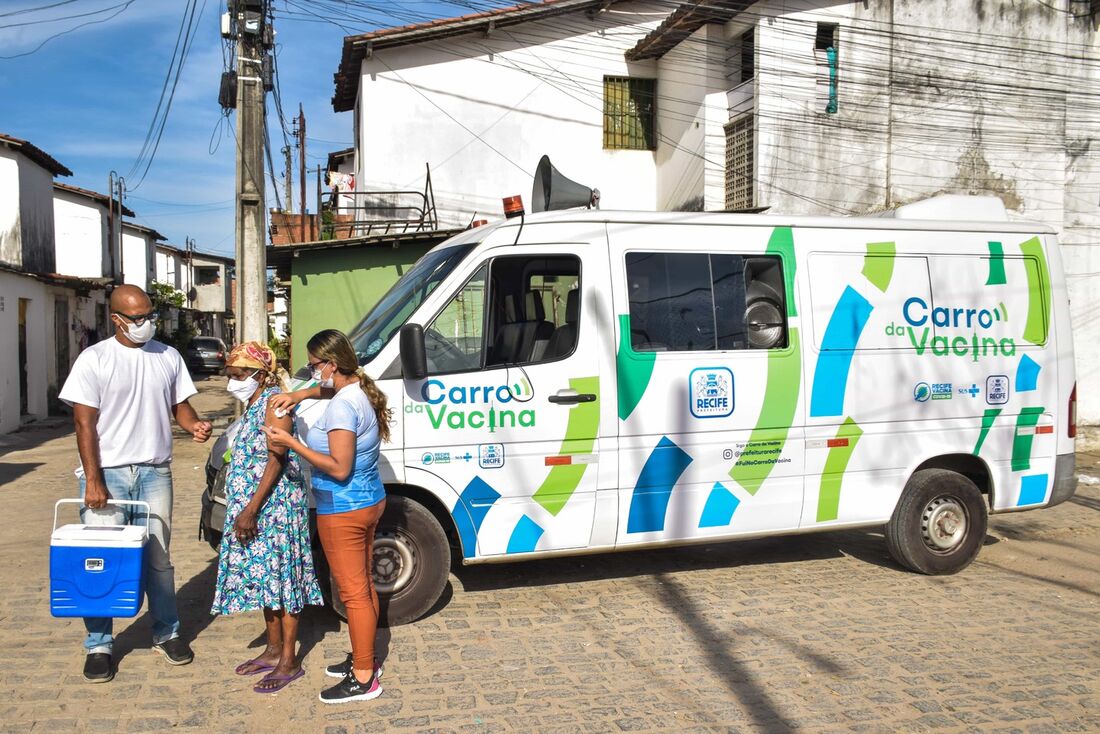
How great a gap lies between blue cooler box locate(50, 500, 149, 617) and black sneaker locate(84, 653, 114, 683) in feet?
1.03

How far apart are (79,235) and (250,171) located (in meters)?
25.7

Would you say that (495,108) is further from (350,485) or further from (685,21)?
(350,485)

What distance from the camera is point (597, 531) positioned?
564cm

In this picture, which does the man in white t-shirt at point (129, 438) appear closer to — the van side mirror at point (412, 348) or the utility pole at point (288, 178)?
the van side mirror at point (412, 348)

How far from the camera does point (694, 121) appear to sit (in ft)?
57.1

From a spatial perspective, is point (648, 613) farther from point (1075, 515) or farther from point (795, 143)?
point (795, 143)

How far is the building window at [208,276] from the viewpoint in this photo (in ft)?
192

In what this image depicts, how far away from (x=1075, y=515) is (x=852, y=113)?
345 inches

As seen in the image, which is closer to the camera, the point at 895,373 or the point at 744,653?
the point at 744,653

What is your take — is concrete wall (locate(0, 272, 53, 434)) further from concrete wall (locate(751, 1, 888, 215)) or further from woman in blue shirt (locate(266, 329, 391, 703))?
woman in blue shirt (locate(266, 329, 391, 703))

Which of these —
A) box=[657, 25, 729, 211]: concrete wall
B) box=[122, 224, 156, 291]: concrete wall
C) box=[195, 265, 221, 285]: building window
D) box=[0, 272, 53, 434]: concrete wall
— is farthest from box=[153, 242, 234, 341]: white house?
box=[657, 25, 729, 211]: concrete wall

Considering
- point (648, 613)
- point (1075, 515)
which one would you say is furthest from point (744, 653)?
point (1075, 515)

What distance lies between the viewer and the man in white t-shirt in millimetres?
4422

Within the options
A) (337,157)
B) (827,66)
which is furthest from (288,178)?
(827,66)
